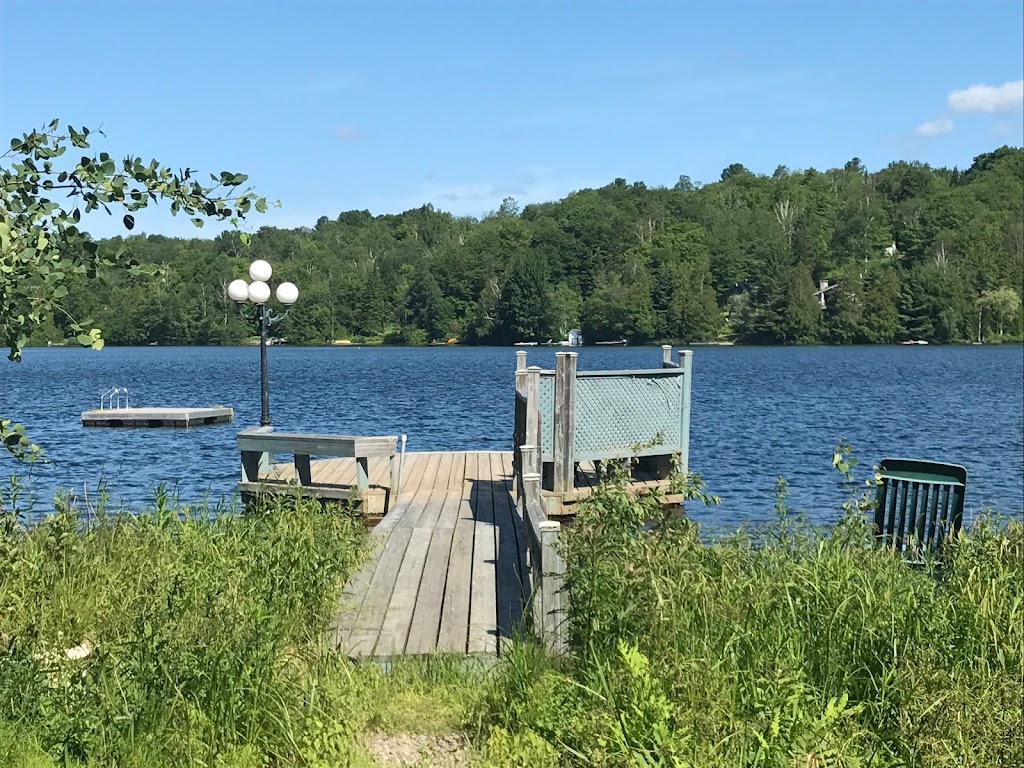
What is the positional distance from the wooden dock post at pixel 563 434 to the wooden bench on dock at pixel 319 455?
71.8 inches

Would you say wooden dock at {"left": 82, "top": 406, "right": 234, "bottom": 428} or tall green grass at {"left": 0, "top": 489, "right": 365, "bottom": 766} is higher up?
tall green grass at {"left": 0, "top": 489, "right": 365, "bottom": 766}

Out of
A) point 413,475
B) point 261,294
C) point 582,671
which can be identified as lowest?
point 413,475

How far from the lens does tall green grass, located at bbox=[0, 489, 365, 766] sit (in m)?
4.23

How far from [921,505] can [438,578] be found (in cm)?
387

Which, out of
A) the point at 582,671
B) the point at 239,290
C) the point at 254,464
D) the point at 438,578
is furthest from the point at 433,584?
the point at 239,290

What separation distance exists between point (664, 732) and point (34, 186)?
3.05 metres

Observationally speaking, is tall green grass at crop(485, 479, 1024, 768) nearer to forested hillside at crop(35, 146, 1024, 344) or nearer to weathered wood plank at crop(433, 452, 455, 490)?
weathered wood plank at crop(433, 452, 455, 490)

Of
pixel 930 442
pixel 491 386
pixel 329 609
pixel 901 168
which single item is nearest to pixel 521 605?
pixel 329 609

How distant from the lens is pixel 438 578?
7680 mm

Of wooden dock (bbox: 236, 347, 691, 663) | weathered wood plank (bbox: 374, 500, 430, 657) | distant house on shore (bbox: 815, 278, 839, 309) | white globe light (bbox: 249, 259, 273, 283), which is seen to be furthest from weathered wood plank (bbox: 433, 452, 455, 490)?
distant house on shore (bbox: 815, 278, 839, 309)

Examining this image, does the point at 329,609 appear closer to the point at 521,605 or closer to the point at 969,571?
the point at 521,605

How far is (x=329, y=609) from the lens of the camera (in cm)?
636

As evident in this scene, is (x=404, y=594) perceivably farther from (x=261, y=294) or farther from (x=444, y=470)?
(x=261, y=294)

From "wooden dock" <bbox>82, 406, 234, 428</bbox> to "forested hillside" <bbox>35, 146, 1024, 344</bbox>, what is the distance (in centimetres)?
8545
